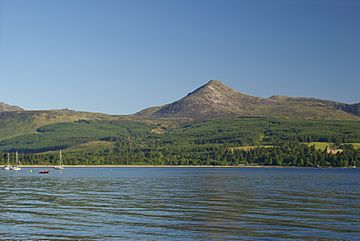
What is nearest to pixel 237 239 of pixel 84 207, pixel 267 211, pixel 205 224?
pixel 205 224

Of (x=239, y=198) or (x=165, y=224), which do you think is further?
(x=239, y=198)

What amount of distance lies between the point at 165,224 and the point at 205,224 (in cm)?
385

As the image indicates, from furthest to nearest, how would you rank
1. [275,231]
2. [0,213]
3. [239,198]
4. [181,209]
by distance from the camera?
[239,198]
[181,209]
[0,213]
[275,231]

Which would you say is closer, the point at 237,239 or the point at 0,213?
the point at 237,239

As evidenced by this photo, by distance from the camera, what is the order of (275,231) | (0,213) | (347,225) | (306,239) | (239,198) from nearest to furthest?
(306,239) → (275,231) → (347,225) → (0,213) → (239,198)

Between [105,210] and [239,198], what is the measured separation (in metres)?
24.3

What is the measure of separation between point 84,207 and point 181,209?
469 inches

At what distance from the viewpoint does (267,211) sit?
212 ft

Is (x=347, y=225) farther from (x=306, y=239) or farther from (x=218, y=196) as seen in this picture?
(x=218, y=196)

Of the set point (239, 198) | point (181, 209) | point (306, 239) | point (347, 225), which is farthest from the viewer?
point (239, 198)

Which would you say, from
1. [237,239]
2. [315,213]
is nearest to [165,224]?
[237,239]

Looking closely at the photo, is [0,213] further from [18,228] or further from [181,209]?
[181,209]

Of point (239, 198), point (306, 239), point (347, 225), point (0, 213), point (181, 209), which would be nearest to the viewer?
point (306, 239)

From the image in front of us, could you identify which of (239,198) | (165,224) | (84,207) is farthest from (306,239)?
(239,198)
